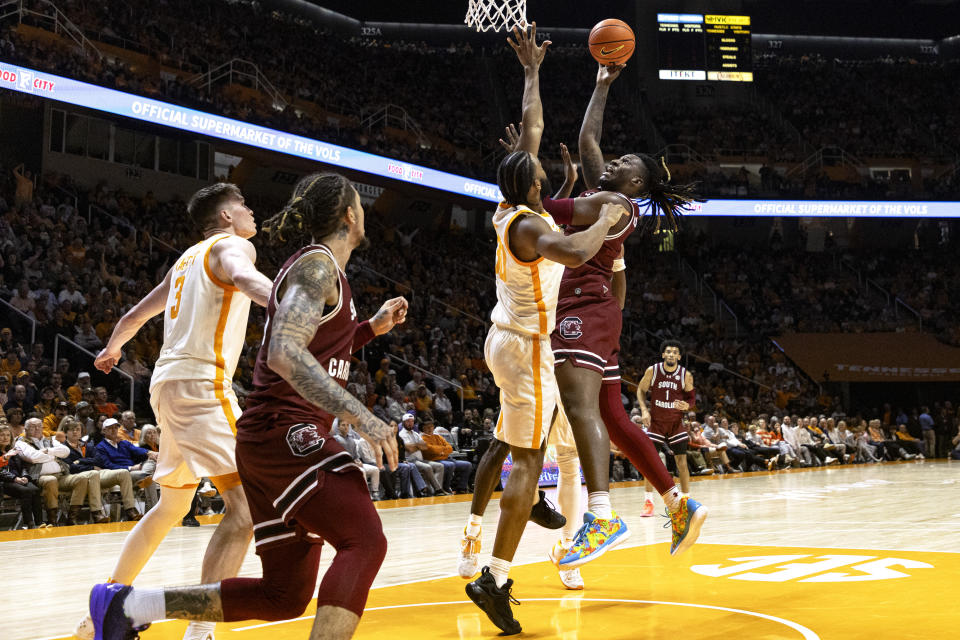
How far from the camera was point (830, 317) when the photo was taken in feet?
95.3

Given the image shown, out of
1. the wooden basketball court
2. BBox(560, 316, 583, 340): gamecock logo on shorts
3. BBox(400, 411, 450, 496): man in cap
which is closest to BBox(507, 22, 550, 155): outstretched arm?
BBox(560, 316, 583, 340): gamecock logo on shorts

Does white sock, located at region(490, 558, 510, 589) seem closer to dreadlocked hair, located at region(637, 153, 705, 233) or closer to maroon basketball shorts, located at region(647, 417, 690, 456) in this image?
dreadlocked hair, located at region(637, 153, 705, 233)

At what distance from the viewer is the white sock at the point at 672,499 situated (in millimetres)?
4906

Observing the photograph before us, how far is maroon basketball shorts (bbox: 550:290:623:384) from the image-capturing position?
4.96m

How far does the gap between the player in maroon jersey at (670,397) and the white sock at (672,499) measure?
5857 mm

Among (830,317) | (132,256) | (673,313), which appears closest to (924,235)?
(830,317)

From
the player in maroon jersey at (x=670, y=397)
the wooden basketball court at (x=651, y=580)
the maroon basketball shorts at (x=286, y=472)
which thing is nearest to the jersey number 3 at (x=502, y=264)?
the wooden basketball court at (x=651, y=580)

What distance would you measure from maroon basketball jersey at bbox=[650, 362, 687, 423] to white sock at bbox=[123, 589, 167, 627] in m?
8.43

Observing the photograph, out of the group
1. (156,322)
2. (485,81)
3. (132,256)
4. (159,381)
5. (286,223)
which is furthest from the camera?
(485,81)

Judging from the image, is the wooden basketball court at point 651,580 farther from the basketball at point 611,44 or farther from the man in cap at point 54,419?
the basketball at point 611,44

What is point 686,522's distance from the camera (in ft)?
16.0

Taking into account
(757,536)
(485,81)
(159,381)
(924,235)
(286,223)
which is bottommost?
(757,536)

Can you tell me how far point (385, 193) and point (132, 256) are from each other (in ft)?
36.7

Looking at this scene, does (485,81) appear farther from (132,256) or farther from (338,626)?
(338,626)
